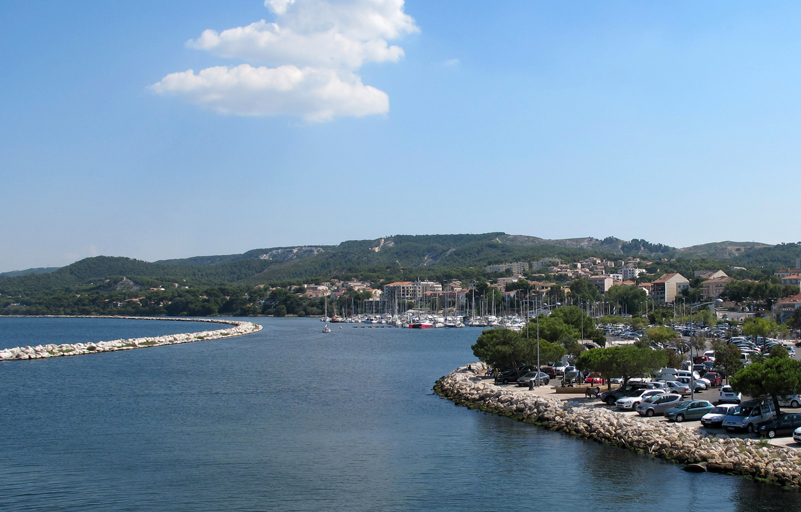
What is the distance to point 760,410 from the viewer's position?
24422 millimetres

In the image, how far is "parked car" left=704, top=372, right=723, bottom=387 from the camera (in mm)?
37875

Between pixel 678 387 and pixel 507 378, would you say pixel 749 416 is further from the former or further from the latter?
pixel 507 378

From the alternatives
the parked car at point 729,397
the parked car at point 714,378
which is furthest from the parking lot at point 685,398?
the parked car at point 714,378

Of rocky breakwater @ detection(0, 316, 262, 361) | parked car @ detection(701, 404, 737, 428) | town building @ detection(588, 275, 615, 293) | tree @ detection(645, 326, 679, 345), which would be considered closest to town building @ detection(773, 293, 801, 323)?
tree @ detection(645, 326, 679, 345)

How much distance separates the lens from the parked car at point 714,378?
37875 mm

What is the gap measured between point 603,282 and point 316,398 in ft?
520

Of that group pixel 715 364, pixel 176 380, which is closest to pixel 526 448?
pixel 715 364

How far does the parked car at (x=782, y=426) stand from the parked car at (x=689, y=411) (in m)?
3.97

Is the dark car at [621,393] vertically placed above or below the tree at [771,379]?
below

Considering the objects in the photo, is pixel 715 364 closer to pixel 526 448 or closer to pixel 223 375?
pixel 526 448

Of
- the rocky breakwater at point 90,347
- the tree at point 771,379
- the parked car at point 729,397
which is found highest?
the tree at point 771,379

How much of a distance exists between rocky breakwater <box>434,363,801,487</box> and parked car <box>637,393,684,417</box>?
94cm

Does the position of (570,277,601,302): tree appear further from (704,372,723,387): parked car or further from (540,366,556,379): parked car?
(704,372,723,387): parked car

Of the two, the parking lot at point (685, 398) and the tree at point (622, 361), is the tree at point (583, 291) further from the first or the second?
the tree at point (622, 361)
